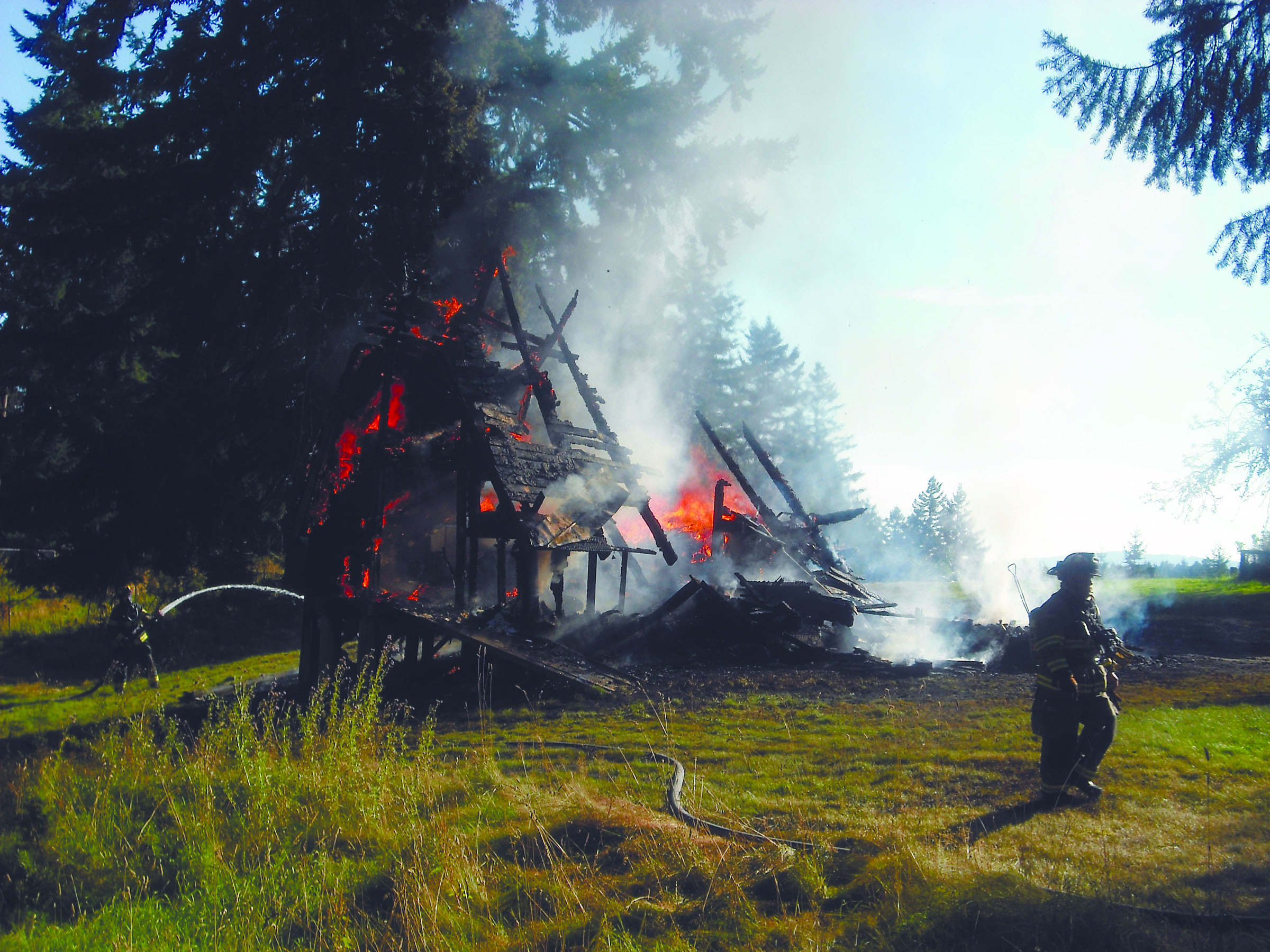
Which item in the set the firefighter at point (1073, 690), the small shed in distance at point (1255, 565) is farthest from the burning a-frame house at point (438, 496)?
the small shed in distance at point (1255, 565)

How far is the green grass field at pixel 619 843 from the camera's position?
4066 mm

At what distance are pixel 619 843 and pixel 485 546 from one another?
533 inches

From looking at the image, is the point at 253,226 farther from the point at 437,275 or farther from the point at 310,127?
the point at 437,275

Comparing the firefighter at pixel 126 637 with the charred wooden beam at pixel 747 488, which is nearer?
the firefighter at pixel 126 637

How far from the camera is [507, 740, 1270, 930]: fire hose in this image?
3.69 m

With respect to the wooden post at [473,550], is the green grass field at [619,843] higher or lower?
lower

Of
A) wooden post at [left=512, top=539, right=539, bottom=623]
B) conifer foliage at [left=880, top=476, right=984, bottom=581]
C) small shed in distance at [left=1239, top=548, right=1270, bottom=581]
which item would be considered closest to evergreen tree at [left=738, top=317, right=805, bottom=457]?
conifer foliage at [left=880, top=476, right=984, bottom=581]

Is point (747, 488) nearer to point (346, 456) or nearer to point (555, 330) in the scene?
point (555, 330)

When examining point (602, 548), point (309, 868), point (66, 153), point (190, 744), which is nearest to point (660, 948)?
→ point (309, 868)

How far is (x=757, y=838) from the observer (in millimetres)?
5062

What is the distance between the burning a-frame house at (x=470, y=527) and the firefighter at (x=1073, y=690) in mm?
6813

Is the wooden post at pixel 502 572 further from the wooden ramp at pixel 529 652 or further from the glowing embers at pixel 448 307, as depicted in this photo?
the glowing embers at pixel 448 307

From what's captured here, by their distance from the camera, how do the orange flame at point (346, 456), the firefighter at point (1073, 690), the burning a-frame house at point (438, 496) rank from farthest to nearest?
the orange flame at point (346, 456) → the burning a-frame house at point (438, 496) → the firefighter at point (1073, 690)

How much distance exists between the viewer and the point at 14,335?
15211 millimetres
